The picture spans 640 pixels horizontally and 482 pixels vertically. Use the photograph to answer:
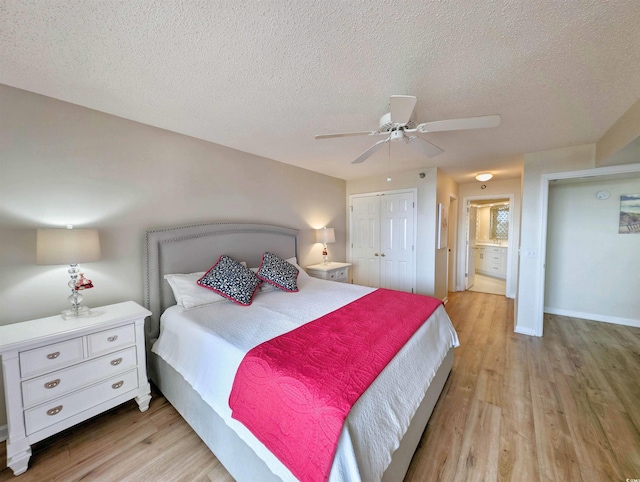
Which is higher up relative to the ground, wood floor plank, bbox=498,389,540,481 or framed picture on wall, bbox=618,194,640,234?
framed picture on wall, bbox=618,194,640,234

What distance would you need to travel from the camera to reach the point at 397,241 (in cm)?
436

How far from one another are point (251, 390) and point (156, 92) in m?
2.06

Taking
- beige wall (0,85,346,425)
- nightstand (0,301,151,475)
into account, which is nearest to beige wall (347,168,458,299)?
beige wall (0,85,346,425)

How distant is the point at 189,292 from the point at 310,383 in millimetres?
1565

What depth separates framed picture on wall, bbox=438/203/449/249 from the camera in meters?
4.11

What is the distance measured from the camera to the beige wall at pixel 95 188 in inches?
67.9

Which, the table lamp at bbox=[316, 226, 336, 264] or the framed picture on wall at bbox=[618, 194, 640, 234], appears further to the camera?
the table lamp at bbox=[316, 226, 336, 264]

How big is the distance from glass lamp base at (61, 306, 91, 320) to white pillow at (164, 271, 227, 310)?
578 mm

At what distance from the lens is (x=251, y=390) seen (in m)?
1.30

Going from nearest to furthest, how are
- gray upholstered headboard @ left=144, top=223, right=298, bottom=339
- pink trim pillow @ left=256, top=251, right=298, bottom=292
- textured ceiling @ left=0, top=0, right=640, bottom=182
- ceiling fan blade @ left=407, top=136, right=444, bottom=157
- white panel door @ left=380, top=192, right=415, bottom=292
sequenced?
textured ceiling @ left=0, top=0, right=640, bottom=182
ceiling fan blade @ left=407, top=136, right=444, bottom=157
gray upholstered headboard @ left=144, top=223, right=298, bottom=339
pink trim pillow @ left=256, top=251, right=298, bottom=292
white panel door @ left=380, top=192, right=415, bottom=292

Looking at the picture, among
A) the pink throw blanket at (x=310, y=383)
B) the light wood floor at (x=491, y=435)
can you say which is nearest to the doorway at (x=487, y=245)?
the light wood floor at (x=491, y=435)

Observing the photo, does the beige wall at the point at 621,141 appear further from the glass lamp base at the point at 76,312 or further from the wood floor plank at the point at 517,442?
the glass lamp base at the point at 76,312

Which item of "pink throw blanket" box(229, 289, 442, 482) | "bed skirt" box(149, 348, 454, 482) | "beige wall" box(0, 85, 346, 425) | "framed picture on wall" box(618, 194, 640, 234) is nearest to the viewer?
"pink throw blanket" box(229, 289, 442, 482)

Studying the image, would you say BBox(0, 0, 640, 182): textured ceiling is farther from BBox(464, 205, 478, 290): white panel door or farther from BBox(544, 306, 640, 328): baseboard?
BBox(464, 205, 478, 290): white panel door
